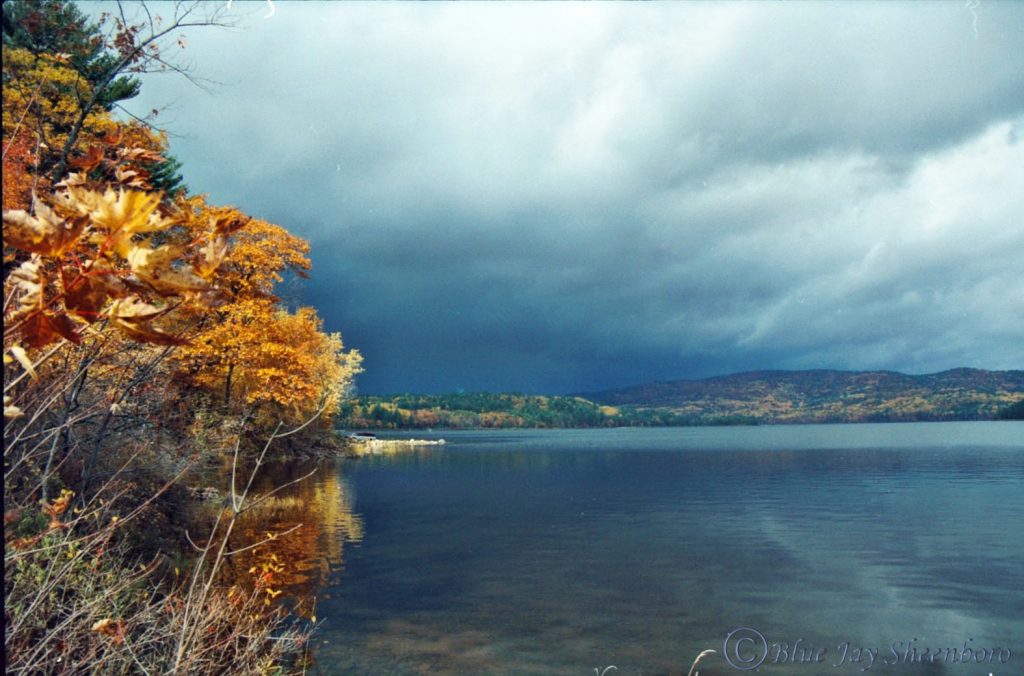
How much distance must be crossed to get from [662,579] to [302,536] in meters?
13.8

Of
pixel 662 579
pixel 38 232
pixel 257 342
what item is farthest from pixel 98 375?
pixel 257 342

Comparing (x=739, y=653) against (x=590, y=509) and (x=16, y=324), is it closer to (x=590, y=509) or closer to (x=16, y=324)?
(x=16, y=324)

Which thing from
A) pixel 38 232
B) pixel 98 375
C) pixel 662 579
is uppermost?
pixel 98 375

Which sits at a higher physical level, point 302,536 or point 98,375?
point 98,375

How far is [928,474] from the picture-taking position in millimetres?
55031

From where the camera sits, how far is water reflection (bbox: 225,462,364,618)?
19469 mm

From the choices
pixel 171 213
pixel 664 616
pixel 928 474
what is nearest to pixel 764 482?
pixel 928 474

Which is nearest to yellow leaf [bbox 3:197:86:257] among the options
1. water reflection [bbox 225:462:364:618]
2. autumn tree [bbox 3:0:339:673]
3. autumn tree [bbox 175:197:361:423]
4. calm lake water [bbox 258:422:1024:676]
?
autumn tree [bbox 3:0:339:673]

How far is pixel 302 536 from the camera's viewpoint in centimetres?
2698

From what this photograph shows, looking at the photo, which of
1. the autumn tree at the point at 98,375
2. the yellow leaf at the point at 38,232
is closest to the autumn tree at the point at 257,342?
the autumn tree at the point at 98,375

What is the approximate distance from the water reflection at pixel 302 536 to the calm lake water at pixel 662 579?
22 centimetres

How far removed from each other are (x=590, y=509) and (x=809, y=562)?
15.3 metres

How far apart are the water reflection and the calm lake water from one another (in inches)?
8.5

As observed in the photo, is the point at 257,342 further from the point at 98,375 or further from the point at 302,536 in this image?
the point at 98,375
